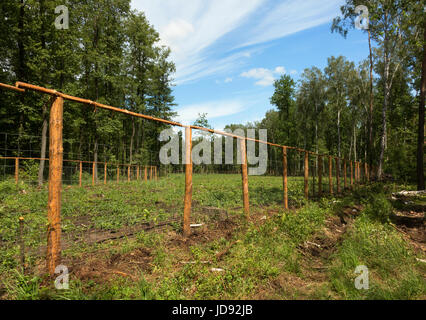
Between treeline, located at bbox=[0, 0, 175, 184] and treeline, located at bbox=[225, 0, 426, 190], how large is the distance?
54.1 feet

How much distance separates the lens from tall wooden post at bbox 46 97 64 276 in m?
2.35

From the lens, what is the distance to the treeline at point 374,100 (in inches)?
609

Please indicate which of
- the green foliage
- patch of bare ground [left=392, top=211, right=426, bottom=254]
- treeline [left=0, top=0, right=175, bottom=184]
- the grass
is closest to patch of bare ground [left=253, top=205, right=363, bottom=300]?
the grass

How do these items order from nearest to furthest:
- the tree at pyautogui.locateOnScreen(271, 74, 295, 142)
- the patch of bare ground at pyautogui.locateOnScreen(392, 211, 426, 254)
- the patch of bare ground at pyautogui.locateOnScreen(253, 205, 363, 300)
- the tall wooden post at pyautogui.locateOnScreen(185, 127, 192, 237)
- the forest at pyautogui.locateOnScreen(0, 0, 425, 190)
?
the patch of bare ground at pyautogui.locateOnScreen(253, 205, 363, 300) < the patch of bare ground at pyautogui.locateOnScreen(392, 211, 426, 254) < the tall wooden post at pyautogui.locateOnScreen(185, 127, 192, 237) < the forest at pyautogui.locateOnScreen(0, 0, 425, 190) < the tree at pyautogui.locateOnScreen(271, 74, 295, 142)

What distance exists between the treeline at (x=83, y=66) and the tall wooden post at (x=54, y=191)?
5.34m

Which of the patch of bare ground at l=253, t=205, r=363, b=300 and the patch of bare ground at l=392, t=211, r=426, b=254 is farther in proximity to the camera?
the patch of bare ground at l=392, t=211, r=426, b=254

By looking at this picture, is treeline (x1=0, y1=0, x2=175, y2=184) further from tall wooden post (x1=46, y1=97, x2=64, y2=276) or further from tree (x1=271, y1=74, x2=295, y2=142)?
tree (x1=271, y1=74, x2=295, y2=142)

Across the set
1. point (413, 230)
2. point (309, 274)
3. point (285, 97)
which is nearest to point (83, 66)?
point (309, 274)

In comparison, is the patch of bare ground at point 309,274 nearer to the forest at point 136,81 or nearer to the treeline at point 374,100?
the forest at point 136,81

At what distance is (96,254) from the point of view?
3.30m

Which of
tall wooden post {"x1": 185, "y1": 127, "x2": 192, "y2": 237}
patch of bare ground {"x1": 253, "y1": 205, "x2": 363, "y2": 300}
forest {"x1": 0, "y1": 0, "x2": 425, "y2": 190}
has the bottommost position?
patch of bare ground {"x1": 253, "y1": 205, "x2": 363, "y2": 300}

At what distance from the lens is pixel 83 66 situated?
20.2 meters

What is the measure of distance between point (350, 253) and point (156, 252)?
316 cm
